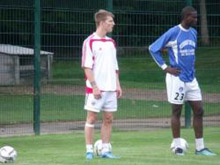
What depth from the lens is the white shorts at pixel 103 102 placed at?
9.86 m

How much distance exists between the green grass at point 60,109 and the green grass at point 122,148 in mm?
1348

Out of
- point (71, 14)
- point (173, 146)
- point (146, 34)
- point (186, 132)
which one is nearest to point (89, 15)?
point (71, 14)

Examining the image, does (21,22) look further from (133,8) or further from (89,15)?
(133,8)

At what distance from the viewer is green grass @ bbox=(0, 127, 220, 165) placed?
31.6 feet

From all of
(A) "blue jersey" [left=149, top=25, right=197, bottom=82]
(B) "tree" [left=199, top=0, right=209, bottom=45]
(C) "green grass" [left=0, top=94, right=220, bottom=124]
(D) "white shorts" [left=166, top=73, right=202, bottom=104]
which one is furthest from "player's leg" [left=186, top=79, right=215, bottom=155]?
(B) "tree" [left=199, top=0, right=209, bottom=45]

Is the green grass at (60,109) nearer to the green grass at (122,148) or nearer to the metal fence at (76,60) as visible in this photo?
the metal fence at (76,60)

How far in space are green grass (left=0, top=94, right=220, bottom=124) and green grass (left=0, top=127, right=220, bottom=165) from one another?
135 cm

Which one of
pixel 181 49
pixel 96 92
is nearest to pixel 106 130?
pixel 96 92

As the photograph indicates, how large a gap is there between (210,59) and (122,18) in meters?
2.52

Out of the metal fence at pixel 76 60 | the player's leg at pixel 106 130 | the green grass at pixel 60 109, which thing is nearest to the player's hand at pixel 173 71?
the player's leg at pixel 106 130

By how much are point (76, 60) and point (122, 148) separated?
173 inches

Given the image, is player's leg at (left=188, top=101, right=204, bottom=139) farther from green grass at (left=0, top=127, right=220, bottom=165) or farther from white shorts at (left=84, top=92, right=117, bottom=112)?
white shorts at (left=84, top=92, right=117, bottom=112)

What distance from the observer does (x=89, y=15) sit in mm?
15922

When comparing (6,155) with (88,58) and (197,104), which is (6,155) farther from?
(197,104)
